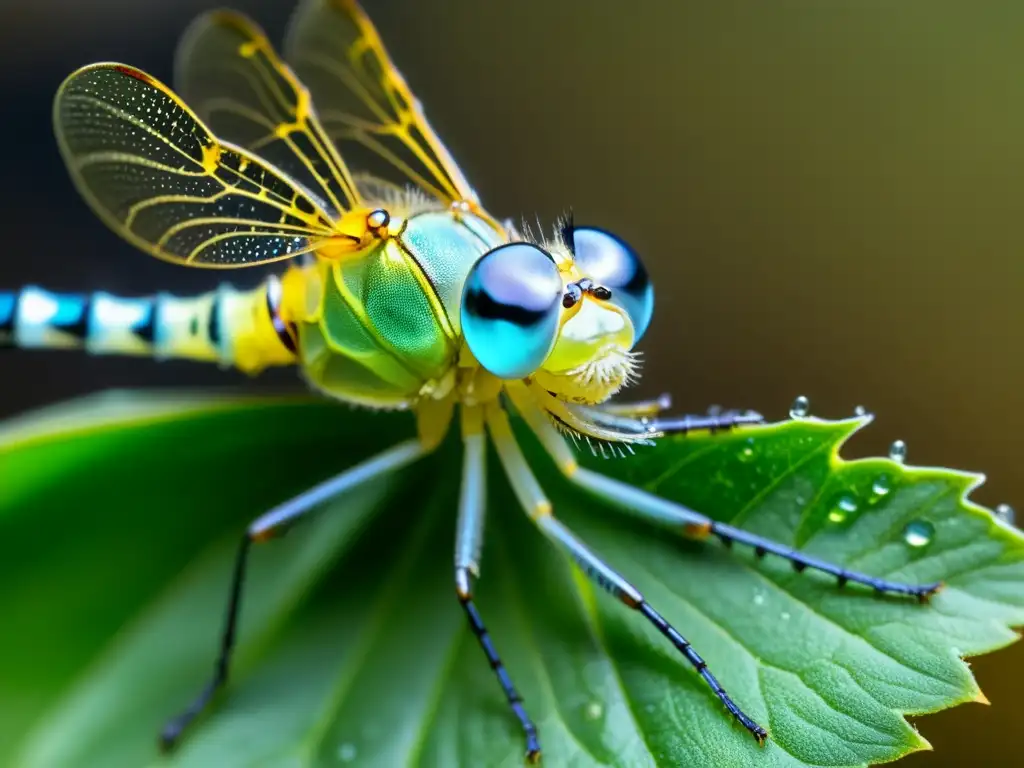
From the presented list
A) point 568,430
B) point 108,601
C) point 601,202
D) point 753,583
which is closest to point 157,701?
point 108,601

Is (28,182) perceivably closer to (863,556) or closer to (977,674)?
(863,556)

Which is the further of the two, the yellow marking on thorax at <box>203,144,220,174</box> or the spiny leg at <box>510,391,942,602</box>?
the yellow marking on thorax at <box>203,144,220,174</box>

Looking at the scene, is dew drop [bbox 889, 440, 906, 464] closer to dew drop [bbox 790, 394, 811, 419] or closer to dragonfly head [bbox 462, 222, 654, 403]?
dew drop [bbox 790, 394, 811, 419]

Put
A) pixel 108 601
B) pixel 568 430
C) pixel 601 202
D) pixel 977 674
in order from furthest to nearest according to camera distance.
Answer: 1. pixel 601 202
2. pixel 108 601
3. pixel 568 430
4. pixel 977 674

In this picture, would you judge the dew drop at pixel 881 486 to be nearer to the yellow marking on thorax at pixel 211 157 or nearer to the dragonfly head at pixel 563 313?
the dragonfly head at pixel 563 313

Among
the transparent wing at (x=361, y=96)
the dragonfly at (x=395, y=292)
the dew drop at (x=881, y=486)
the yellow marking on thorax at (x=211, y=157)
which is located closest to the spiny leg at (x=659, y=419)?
the dragonfly at (x=395, y=292)

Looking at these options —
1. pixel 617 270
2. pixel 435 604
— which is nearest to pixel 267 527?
pixel 435 604

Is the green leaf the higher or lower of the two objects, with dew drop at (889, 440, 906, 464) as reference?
lower

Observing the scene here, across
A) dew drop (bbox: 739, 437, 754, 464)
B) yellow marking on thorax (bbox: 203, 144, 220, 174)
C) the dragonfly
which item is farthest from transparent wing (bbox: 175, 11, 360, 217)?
dew drop (bbox: 739, 437, 754, 464)

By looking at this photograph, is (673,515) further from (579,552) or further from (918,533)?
(918,533)
